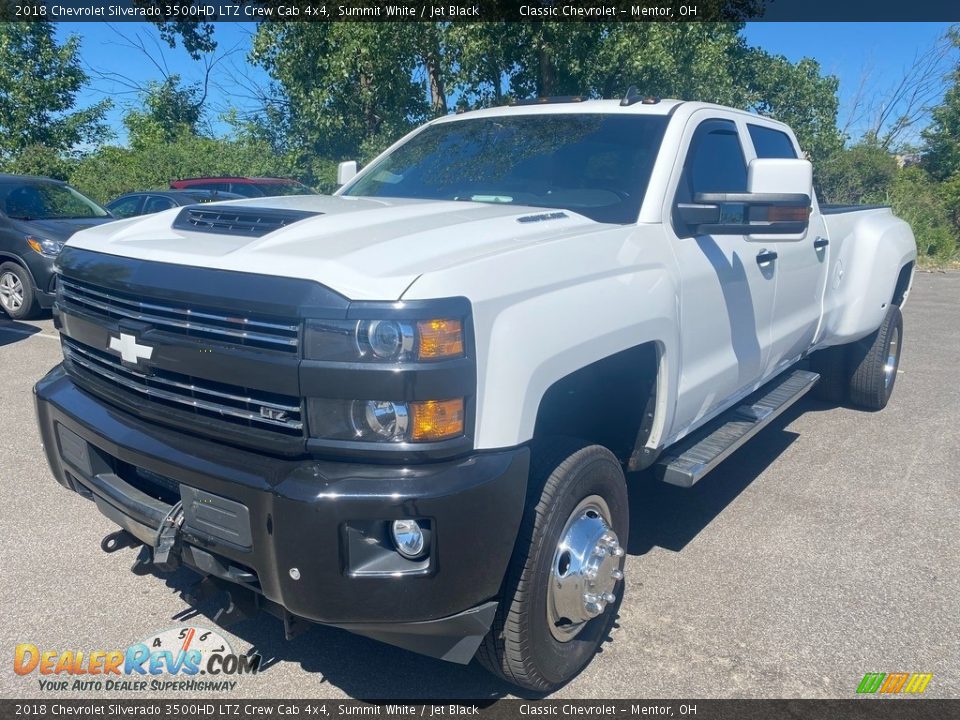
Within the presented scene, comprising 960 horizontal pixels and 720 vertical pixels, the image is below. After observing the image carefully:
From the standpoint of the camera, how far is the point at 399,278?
225cm

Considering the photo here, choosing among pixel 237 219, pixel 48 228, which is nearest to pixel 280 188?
pixel 48 228

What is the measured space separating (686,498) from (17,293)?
8403mm

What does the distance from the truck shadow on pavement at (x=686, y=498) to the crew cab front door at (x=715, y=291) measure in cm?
52

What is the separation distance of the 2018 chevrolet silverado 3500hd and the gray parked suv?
Answer: 23.1 feet

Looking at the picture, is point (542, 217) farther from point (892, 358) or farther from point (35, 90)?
point (35, 90)

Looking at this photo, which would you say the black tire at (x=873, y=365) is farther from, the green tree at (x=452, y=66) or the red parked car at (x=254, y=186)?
the red parked car at (x=254, y=186)

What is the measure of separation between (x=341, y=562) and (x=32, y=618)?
5.76 feet

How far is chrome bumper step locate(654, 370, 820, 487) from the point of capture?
11.1 feet

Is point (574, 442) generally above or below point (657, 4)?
below

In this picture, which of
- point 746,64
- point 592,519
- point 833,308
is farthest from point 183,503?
point 746,64

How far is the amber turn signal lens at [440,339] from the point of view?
7.26 ft

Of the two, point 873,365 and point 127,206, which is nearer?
point 873,365

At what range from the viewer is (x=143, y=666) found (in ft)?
9.82

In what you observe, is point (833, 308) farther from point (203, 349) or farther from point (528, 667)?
point (203, 349)
